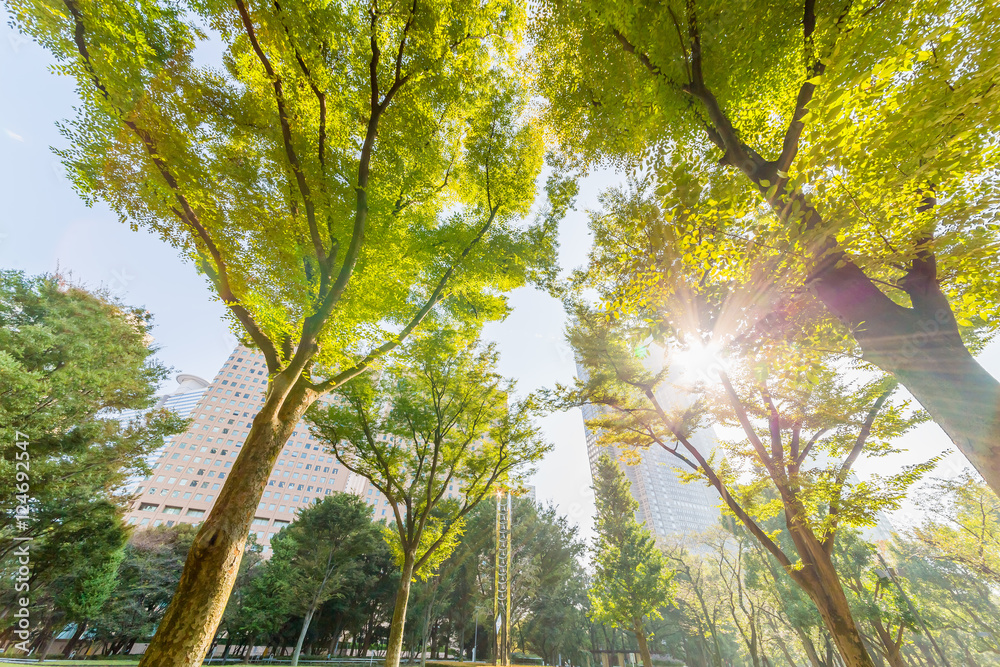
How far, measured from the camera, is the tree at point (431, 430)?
378 inches

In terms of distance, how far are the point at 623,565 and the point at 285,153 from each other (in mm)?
22880

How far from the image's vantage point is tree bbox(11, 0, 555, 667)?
427 centimetres

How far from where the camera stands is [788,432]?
8414 mm

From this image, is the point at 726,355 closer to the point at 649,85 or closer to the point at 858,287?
the point at 858,287

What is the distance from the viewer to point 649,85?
4242 millimetres

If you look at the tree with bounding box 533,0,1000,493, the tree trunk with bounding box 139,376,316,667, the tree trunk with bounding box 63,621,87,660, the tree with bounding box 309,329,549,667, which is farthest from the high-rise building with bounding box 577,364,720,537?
the tree trunk with bounding box 139,376,316,667

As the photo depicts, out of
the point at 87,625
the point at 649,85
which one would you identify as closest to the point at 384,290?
the point at 649,85

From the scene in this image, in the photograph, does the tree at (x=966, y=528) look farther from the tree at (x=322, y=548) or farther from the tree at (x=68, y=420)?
the tree at (x=68, y=420)

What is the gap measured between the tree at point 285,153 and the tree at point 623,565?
18636mm

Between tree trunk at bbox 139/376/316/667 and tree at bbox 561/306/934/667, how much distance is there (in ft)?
22.9

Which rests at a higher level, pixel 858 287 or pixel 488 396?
pixel 488 396

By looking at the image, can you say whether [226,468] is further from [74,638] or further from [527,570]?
[527,570]

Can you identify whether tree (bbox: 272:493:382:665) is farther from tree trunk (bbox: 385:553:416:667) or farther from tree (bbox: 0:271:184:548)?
tree trunk (bbox: 385:553:416:667)

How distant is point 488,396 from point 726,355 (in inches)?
259
